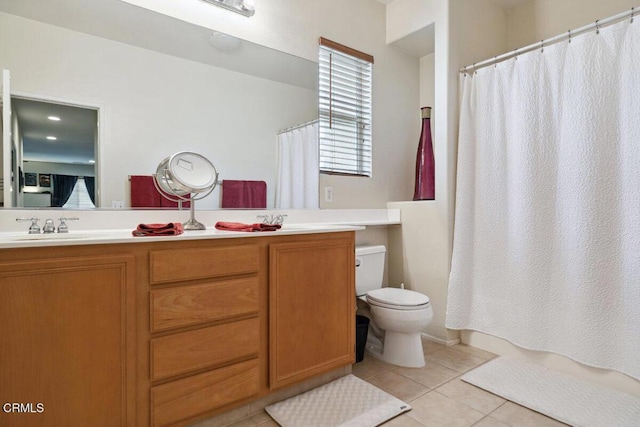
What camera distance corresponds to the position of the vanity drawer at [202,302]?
1.37 m

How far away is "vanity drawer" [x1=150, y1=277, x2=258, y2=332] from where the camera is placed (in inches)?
54.0

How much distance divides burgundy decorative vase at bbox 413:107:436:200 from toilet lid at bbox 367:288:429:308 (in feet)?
2.54

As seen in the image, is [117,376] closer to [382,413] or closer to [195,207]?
[195,207]

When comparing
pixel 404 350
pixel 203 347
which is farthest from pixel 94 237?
pixel 404 350

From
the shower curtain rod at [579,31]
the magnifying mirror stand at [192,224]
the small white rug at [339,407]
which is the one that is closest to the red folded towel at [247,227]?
the magnifying mirror stand at [192,224]

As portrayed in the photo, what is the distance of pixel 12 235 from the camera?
4.75 feet

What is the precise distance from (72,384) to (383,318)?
1.59 m

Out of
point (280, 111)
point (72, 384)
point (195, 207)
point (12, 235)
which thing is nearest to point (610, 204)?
point (280, 111)

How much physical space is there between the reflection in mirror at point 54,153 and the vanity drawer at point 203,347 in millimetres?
794

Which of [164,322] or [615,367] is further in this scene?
[615,367]

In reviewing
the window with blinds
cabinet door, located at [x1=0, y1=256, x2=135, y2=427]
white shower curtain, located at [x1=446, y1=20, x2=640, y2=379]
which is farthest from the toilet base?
cabinet door, located at [x1=0, y1=256, x2=135, y2=427]

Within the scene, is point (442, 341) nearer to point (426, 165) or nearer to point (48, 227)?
point (426, 165)

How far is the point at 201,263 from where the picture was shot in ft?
4.81

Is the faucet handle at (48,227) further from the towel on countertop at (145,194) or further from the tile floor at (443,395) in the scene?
the tile floor at (443,395)
